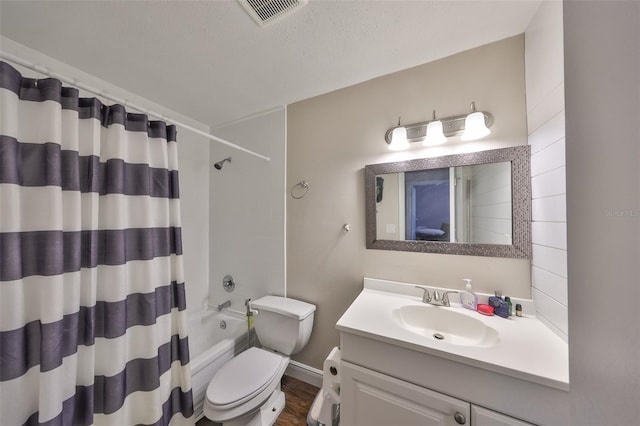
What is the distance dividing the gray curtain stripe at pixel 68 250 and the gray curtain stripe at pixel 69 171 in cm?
19

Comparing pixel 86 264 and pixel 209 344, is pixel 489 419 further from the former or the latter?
pixel 209 344

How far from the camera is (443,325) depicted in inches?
44.7

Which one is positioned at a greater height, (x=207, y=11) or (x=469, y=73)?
(x=207, y=11)

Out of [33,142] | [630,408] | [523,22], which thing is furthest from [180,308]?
[523,22]

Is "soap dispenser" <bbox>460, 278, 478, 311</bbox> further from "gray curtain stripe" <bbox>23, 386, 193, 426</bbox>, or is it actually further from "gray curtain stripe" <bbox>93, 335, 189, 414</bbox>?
"gray curtain stripe" <bbox>23, 386, 193, 426</bbox>

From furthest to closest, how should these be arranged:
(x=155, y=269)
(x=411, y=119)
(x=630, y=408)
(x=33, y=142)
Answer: (x=411, y=119), (x=155, y=269), (x=33, y=142), (x=630, y=408)

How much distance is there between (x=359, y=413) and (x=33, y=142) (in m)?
1.74

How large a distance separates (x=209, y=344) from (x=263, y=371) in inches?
38.1

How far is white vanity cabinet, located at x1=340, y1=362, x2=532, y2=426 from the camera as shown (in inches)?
30.5

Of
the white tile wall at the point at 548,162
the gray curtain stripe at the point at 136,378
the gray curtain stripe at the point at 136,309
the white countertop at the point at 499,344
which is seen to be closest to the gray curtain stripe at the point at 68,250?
the gray curtain stripe at the point at 136,309

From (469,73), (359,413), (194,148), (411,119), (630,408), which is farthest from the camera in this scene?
(194,148)

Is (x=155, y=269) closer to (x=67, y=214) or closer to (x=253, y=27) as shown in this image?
(x=67, y=214)

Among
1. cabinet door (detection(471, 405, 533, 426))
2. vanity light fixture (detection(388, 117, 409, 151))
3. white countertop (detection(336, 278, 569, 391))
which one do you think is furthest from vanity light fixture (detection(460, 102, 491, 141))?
cabinet door (detection(471, 405, 533, 426))

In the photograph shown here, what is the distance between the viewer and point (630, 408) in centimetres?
17
